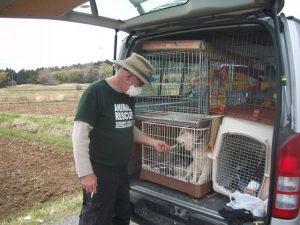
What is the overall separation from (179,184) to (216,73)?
1.04 metres

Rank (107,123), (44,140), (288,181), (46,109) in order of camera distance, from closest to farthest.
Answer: (288,181) < (107,123) < (44,140) < (46,109)

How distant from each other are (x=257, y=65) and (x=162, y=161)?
1.24m

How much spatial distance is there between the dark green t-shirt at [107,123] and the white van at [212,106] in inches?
18.0

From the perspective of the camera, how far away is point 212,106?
123 inches

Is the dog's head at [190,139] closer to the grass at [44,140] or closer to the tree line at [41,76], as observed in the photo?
the grass at [44,140]

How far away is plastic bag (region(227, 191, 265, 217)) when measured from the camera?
2.41 m

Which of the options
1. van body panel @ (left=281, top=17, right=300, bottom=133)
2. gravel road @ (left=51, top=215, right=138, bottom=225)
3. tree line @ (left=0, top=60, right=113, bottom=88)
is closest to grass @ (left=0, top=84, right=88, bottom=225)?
gravel road @ (left=51, top=215, right=138, bottom=225)

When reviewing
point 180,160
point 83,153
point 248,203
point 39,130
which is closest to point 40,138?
point 39,130

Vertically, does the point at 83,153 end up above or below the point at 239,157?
above

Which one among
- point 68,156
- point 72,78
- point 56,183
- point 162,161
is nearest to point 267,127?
point 162,161

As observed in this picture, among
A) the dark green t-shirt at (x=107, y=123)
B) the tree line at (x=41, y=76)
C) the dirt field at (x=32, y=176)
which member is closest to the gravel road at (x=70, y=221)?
the dirt field at (x=32, y=176)

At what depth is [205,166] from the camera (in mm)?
3018

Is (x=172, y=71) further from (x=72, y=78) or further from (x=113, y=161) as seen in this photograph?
(x=72, y=78)

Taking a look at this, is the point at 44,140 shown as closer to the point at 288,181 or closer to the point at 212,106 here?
the point at 212,106
